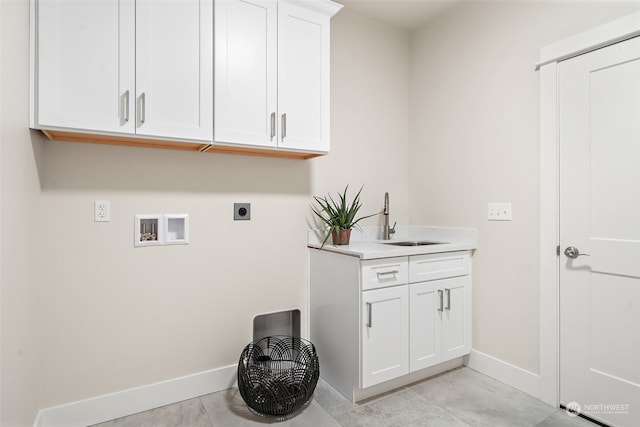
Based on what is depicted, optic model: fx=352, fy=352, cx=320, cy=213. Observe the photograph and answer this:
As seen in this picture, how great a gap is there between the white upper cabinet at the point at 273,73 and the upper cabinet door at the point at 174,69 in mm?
66

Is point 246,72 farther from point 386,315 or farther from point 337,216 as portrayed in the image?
point 386,315

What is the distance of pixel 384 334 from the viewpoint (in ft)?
6.75

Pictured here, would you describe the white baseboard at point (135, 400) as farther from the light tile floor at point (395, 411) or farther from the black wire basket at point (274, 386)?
the black wire basket at point (274, 386)

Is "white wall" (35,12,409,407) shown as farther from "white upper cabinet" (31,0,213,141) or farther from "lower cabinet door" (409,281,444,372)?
"lower cabinet door" (409,281,444,372)

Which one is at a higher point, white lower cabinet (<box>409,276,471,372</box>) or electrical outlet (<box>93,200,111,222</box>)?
electrical outlet (<box>93,200,111,222</box>)

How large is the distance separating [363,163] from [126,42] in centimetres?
174

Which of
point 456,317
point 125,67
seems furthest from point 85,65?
point 456,317

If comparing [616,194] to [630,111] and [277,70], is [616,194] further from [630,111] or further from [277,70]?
[277,70]

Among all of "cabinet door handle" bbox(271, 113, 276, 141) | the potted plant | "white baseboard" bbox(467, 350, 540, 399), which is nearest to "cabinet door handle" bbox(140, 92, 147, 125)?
"cabinet door handle" bbox(271, 113, 276, 141)

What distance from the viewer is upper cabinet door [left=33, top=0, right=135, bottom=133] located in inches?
60.0

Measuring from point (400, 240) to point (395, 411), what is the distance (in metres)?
1.32

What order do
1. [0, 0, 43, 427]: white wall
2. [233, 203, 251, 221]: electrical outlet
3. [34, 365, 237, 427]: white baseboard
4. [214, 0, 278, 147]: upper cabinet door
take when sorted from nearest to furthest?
1. [0, 0, 43, 427]: white wall
2. [34, 365, 237, 427]: white baseboard
3. [214, 0, 278, 147]: upper cabinet door
4. [233, 203, 251, 221]: electrical outlet

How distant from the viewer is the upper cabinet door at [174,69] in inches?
67.7

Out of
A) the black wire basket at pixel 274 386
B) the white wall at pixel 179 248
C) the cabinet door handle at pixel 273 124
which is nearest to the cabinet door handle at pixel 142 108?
the white wall at pixel 179 248
